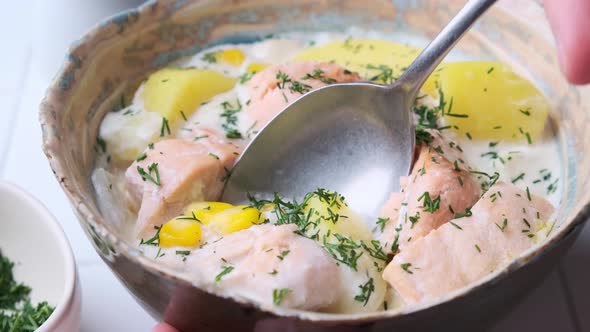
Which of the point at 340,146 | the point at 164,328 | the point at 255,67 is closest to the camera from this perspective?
the point at 164,328

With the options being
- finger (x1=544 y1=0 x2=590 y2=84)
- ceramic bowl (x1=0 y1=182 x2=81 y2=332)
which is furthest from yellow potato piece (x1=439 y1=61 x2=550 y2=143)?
ceramic bowl (x1=0 y1=182 x2=81 y2=332)

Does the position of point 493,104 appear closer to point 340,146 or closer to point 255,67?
point 340,146

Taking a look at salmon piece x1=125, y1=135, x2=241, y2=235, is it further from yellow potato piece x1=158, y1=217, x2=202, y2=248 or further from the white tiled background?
the white tiled background

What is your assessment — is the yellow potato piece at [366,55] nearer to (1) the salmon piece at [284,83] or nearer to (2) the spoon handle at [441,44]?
(1) the salmon piece at [284,83]

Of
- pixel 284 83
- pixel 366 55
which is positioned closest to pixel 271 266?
pixel 284 83

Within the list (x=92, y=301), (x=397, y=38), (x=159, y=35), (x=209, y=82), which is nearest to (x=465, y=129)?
(x=397, y=38)

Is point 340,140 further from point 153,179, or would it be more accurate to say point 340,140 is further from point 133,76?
point 133,76

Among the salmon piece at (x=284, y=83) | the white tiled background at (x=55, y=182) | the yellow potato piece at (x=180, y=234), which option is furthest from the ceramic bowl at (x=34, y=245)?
the salmon piece at (x=284, y=83)
